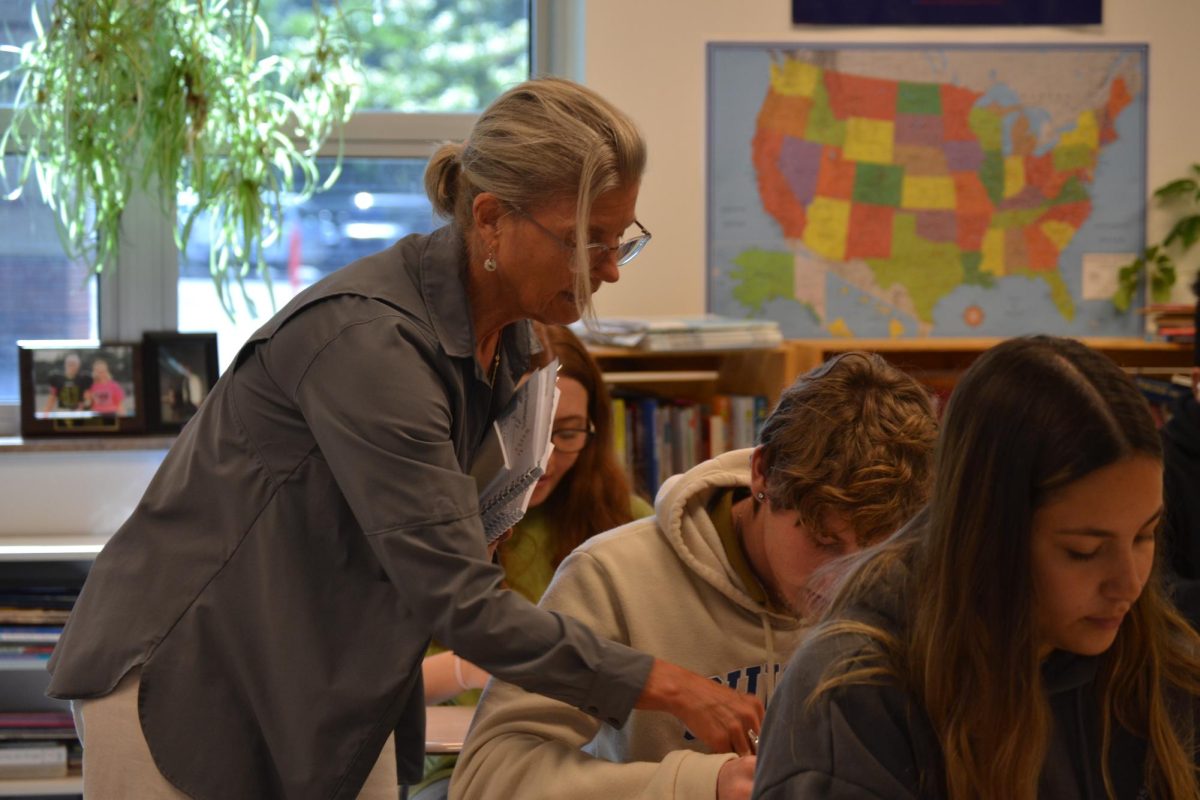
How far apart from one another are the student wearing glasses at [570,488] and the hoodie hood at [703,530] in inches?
29.1

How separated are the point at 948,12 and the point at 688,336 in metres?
1.19

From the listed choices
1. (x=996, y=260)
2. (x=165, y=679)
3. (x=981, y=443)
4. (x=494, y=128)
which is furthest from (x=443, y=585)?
(x=996, y=260)

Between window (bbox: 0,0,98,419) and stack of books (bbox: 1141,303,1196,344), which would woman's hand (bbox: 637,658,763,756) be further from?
window (bbox: 0,0,98,419)

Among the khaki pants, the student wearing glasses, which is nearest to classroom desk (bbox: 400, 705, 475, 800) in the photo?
the student wearing glasses

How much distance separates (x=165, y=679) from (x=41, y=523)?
78.5 inches

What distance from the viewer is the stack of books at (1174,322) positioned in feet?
10.6

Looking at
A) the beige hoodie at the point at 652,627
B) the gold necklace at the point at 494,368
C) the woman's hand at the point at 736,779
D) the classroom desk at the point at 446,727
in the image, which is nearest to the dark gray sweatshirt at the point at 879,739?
the woman's hand at the point at 736,779

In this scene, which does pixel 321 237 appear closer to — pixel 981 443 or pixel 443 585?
pixel 443 585

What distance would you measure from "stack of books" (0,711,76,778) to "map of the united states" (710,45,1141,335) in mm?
1883

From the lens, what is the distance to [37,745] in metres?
2.96

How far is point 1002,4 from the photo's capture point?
11.4 ft

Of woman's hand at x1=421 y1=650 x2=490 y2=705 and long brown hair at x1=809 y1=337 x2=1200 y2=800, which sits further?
woman's hand at x1=421 y1=650 x2=490 y2=705

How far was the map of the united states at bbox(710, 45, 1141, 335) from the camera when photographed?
345 cm

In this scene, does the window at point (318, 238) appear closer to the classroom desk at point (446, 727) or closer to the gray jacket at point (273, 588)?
the classroom desk at point (446, 727)
